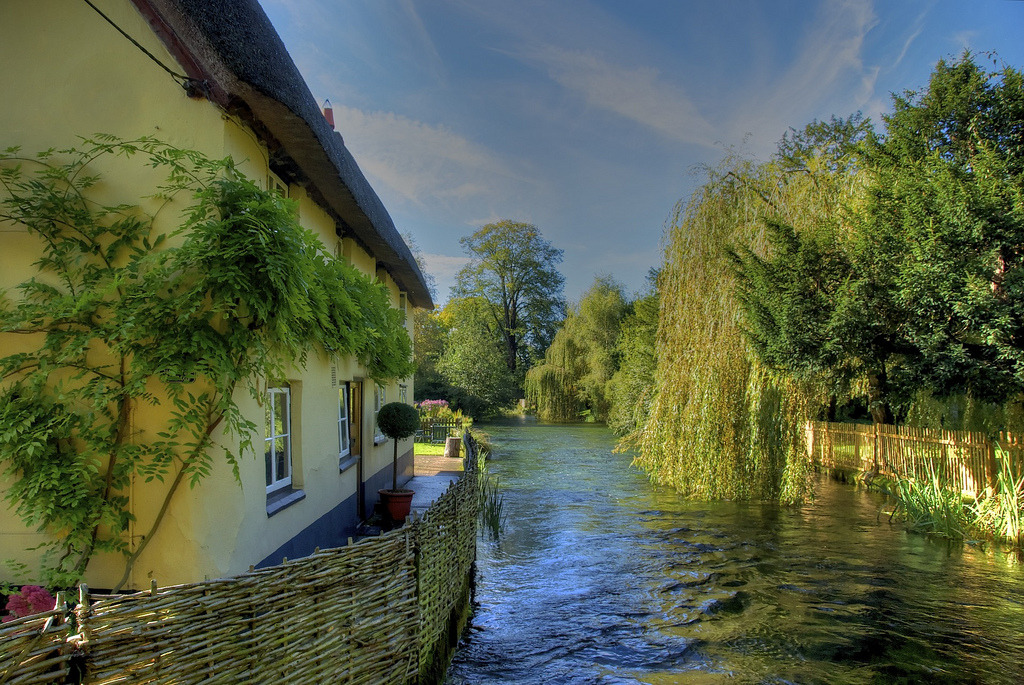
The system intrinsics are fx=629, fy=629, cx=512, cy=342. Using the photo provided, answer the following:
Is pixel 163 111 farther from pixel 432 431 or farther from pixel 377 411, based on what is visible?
pixel 432 431

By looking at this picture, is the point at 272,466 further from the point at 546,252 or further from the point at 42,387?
the point at 546,252

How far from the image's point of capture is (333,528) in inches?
296

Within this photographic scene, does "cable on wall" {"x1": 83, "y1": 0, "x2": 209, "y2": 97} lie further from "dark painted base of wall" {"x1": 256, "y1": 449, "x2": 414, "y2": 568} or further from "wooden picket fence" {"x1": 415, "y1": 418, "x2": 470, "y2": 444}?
"wooden picket fence" {"x1": 415, "y1": 418, "x2": 470, "y2": 444}

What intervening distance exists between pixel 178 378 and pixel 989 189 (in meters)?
11.0

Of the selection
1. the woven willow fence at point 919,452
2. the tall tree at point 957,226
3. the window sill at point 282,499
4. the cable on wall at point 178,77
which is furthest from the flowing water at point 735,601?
the cable on wall at point 178,77

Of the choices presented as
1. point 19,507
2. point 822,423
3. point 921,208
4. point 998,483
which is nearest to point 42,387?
point 19,507

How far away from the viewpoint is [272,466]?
5.89m

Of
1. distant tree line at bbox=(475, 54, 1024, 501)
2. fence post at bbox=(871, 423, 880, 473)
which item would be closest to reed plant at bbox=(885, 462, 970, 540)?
distant tree line at bbox=(475, 54, 1024, 501)

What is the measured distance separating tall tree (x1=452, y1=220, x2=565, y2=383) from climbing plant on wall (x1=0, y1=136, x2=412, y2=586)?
137 feet

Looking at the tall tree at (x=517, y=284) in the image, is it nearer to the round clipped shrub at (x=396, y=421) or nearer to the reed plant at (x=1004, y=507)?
the round clipped shrub at (x=396, y=421)

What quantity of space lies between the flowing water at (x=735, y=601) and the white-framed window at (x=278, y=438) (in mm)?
2436

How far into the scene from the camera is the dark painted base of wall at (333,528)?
5812 mm

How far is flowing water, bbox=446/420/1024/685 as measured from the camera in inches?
227

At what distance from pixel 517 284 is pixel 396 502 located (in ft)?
127
